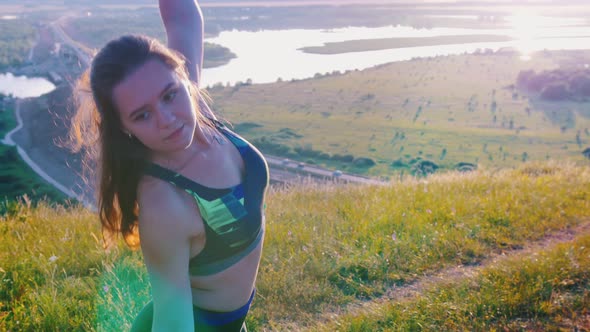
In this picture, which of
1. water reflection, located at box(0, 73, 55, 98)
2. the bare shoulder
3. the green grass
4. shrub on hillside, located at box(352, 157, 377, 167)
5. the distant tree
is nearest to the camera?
the bare shoulder

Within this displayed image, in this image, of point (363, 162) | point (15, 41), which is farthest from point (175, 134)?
point (15, 41)

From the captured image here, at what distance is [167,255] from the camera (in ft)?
5.32

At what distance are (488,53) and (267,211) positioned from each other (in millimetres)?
79398

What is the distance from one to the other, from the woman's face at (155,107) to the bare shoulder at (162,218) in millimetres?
159

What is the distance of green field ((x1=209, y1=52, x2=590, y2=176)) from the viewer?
41.3 meters

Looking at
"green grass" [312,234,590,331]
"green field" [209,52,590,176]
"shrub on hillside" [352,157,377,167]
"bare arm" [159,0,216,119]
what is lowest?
"shrub on hillside" [352,157,377,167]

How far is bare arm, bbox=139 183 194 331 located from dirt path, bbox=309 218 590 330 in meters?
1.48

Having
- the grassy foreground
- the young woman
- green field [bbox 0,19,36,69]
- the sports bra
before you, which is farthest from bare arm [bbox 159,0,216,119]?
green field [bbox 0,19,36,69]

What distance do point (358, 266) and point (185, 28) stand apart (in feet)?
7.53

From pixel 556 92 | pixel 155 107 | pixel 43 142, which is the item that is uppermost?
pixel 155 107

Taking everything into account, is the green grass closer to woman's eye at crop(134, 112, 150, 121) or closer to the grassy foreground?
the grassy foreground

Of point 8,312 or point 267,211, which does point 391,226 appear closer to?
point 267,211

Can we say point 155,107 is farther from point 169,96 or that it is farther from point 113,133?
point 113,133

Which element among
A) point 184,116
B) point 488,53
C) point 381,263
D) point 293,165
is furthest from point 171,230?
point 488,53
